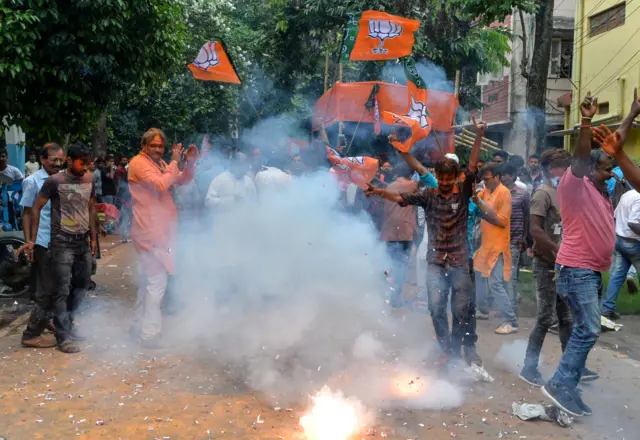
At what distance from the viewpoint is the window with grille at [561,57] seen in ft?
71.2

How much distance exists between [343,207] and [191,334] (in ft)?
7.17

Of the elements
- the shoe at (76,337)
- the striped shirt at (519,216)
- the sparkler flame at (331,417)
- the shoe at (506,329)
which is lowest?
the shoe at (506,329)

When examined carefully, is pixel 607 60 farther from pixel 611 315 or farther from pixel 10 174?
pixel 10 174

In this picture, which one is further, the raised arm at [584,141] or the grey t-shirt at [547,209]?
the grey t-shirt at [547,209]

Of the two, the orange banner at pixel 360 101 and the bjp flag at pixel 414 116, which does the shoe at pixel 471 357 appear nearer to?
the bjp flag at pixel 414 116

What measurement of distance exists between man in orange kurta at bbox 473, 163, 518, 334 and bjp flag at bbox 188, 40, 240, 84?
3.47m

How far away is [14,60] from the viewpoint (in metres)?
6.52

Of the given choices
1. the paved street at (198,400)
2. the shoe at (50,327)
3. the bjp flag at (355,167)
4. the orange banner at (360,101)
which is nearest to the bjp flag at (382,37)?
the orange banner at (360,101)

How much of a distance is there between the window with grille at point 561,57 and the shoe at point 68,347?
2000 cm

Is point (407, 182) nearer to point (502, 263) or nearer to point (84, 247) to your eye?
point (502, 263)

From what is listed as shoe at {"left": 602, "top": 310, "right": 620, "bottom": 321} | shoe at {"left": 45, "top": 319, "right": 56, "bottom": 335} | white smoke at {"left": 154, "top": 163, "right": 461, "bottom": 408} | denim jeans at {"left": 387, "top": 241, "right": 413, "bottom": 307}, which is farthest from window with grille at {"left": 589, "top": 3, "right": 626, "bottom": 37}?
shoe at {"left": 45, "top": 319, "right": 56, "bottom": 335}

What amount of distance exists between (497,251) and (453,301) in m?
1.84

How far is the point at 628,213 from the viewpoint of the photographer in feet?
22.2

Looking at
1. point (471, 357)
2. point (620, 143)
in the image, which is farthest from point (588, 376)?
point (620, 143)
